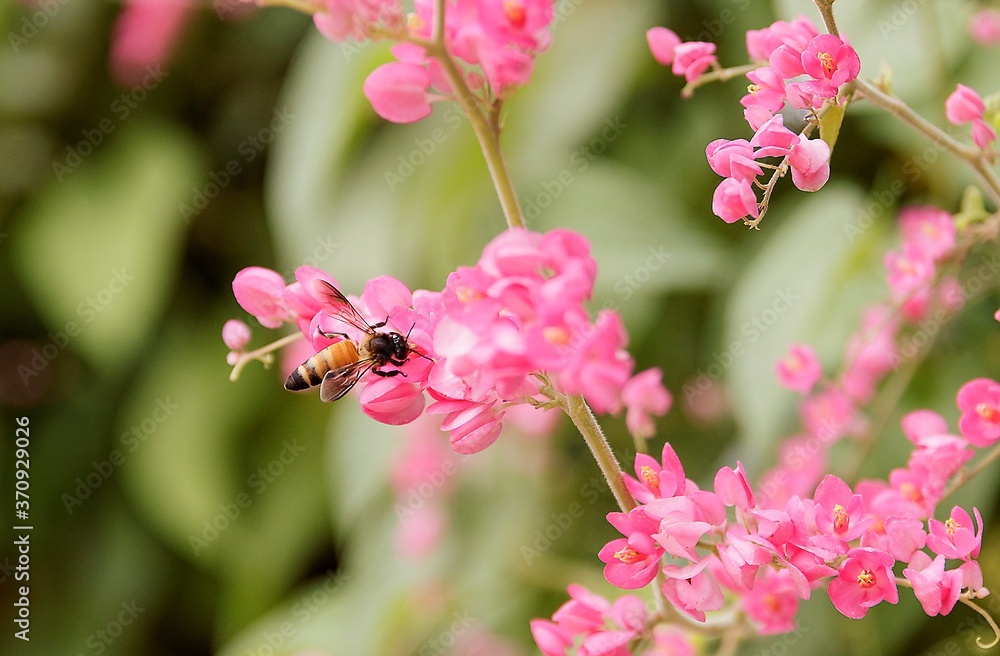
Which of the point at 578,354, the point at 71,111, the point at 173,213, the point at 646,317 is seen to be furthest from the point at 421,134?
the point at 578,354

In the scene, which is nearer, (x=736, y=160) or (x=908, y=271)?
(x=736, y=160)

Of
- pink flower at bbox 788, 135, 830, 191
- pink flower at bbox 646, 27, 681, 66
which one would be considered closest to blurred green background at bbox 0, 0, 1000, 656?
pink flower at bbox 646, 27, 681, 66

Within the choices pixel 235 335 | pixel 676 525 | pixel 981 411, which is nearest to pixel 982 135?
pixel 981 411

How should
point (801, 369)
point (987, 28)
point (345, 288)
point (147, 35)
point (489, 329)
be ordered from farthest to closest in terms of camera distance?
point (147, 35)
point (345, 288)
point (987, 28)
point (801, 369)
point (489, 329)

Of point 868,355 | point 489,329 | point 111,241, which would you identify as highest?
point 489,329

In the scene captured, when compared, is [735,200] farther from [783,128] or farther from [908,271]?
[908,271]

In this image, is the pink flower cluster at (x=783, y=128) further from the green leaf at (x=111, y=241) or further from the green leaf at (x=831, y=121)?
the green leaf at (x=111, y=241)
